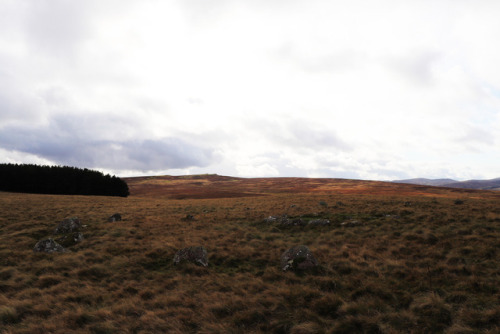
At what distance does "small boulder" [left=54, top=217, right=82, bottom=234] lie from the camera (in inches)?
667

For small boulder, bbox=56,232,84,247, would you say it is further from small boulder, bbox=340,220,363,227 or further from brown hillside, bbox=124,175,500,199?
brown hillside, bbox=124,175,500,199

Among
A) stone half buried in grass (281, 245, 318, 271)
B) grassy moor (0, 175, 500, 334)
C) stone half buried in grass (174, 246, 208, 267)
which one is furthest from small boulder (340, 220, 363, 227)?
stone half buried in grass (174, 246, 208, 267)

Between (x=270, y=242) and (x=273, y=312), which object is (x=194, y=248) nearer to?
(x=270, y=242)

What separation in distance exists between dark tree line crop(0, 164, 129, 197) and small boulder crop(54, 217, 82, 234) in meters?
58.6

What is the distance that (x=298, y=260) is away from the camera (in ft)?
34.3

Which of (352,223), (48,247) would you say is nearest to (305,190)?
(352,223)

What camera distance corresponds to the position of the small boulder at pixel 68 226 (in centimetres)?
1694

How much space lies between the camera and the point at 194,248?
11.8 m

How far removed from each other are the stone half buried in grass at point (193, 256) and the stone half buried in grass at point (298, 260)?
360 centimetres

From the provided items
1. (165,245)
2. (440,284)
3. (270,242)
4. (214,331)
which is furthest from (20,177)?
(440,284)

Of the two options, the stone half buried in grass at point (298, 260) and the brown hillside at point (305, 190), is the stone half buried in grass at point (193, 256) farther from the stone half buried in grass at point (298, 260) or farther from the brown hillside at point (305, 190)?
the brown hillside at point (305, 190)

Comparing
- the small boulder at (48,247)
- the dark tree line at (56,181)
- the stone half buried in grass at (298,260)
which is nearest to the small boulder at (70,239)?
the small boulder at (48,247)

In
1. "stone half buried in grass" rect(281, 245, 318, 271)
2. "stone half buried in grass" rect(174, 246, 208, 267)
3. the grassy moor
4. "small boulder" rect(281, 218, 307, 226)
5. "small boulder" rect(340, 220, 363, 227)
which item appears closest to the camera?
the grassy moor

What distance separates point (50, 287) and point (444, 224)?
21.5 metres
